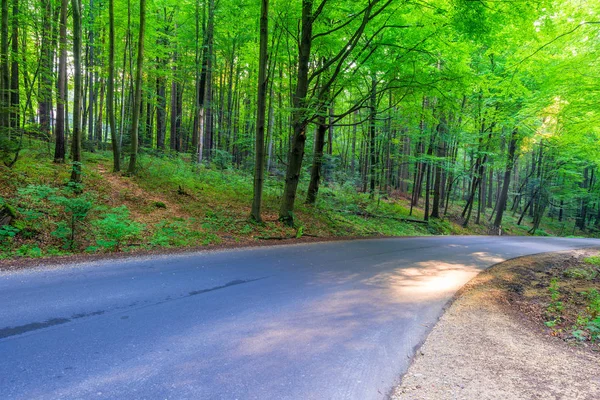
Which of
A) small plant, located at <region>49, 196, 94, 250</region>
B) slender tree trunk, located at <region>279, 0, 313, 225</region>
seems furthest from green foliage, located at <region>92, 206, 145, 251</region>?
slender tree trunk, located at <region>279, 0, 313, 225</region>

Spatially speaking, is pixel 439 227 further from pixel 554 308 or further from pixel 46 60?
pixel 46 60

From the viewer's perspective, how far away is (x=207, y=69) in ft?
57.5

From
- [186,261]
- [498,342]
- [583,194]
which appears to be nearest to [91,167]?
[186,261]

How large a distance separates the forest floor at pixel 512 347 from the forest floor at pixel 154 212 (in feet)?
20.6

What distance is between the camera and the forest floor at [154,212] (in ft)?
24.2

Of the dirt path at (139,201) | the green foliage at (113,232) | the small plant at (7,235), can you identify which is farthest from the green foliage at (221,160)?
the small plant at (7,235)

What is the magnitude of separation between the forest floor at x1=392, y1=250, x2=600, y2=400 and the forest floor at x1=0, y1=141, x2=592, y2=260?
6.27m

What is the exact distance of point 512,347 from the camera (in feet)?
13.0

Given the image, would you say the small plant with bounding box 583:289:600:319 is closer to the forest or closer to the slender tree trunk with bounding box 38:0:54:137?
the forest

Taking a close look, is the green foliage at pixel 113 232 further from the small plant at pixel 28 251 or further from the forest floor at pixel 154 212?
the small plant at pixel 28 251

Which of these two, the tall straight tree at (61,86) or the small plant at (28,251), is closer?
the small plant at (28,251)

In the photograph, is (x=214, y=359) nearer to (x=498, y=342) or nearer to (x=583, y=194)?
(x=498, y=342)

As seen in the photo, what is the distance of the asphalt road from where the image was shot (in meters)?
2.80

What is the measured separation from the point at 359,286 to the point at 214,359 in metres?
3.53
